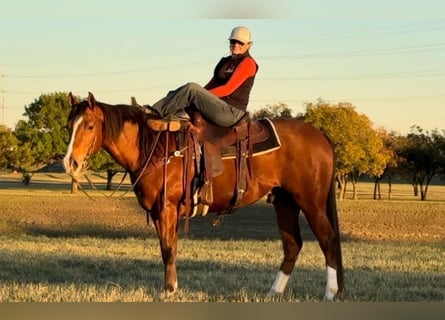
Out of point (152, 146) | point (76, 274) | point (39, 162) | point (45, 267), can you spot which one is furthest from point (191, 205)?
point (39, 162)

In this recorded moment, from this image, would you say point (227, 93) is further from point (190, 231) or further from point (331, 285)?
point (190, 231)

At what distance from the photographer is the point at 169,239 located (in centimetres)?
717

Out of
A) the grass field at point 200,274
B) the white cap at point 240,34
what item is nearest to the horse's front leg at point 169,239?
the grass field at point 200,274

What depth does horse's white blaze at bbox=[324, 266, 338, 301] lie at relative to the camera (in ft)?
24.2

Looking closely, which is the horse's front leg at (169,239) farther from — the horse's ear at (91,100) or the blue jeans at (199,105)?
the horse's ear at (91,100)

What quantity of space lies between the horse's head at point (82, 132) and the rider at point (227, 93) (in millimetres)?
732

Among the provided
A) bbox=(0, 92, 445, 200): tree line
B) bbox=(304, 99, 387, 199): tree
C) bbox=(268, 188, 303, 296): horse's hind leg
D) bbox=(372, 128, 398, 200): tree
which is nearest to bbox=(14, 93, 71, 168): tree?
bbox=(0, 92, 445, 200): tree line

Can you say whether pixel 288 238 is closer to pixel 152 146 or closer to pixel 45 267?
pixel 152 146

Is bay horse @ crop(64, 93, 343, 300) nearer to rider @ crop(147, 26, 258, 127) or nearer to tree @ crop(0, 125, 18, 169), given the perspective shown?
rider @ crop(147, 26, 258, 127)

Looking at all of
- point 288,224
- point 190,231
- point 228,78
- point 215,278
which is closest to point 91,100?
point 228,78

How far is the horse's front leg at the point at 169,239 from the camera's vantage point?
7129 mm

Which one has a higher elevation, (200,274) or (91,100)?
(91,100)

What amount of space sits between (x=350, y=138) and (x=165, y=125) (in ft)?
213

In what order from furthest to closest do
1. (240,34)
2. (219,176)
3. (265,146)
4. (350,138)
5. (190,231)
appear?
(350,138), (190,231), (265,146), (219,176), (240,34)
